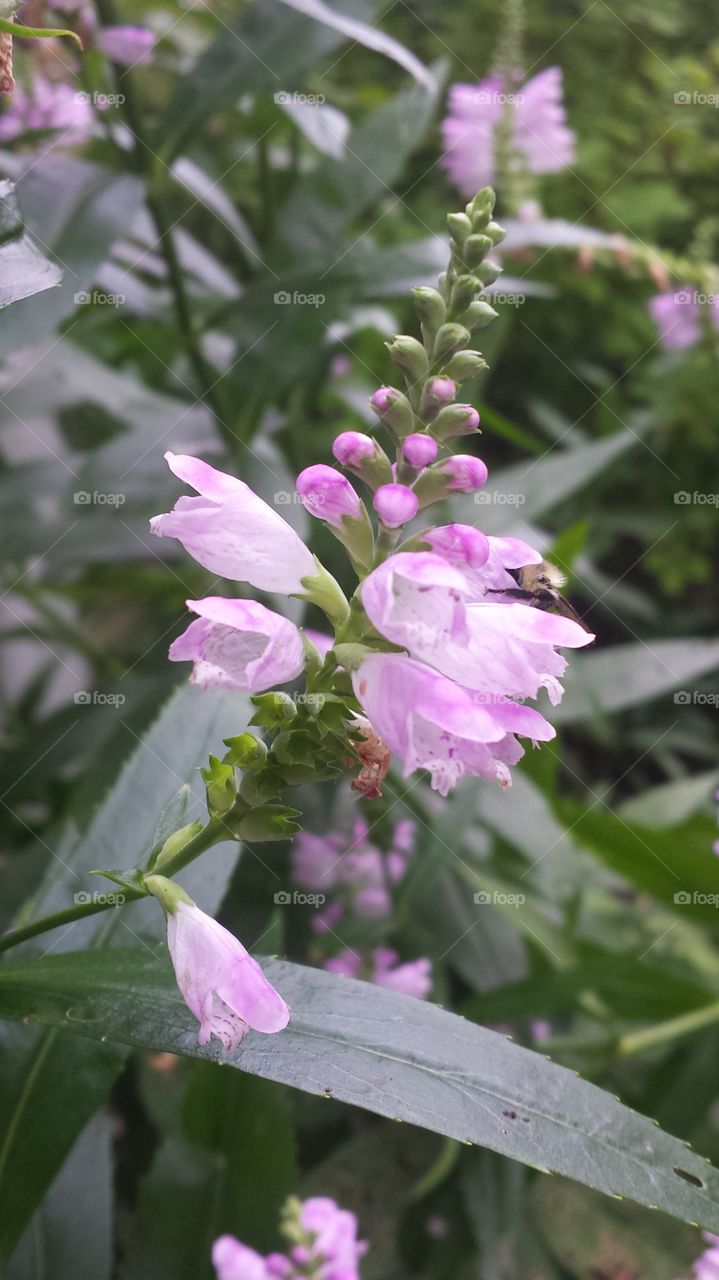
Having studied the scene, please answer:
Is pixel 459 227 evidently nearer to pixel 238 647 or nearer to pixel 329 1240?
pixel 238 647

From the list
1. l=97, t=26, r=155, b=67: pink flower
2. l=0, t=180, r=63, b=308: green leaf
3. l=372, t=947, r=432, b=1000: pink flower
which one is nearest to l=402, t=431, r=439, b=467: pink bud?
l=0, t=180, r=63, b=308: green leaf

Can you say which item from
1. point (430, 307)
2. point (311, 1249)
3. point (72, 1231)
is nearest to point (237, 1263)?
point (311, 1249)

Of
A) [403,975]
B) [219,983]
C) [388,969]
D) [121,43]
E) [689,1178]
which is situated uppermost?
[121,43]

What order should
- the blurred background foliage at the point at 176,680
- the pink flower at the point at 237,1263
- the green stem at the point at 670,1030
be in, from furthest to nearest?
the green stem at the point at 670,1030, the blurred background foliage at the point at 176,680, the pink flower at the point at 237,1263

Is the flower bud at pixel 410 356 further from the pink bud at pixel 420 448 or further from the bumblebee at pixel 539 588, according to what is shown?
the bumblebee at pixel 539 588

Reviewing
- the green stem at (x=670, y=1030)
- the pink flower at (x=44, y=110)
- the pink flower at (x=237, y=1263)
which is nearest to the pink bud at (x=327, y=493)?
the pink flower at (x=237, y=1263)

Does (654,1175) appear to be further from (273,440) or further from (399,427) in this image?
(273,440)

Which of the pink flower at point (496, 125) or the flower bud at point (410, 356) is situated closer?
the flower bud at point (410, 356)
